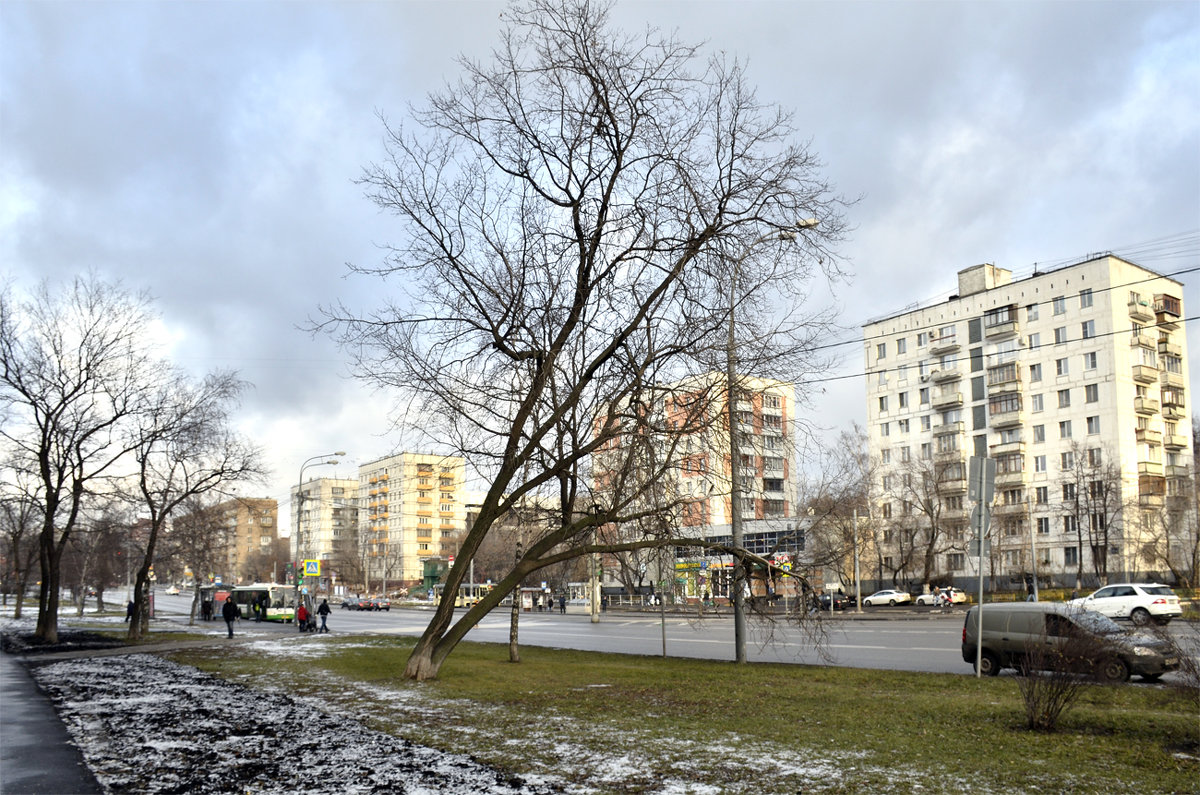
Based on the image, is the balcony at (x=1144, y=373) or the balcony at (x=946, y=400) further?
the balcony at (x=946, y=400)

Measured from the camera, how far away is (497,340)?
19.2m

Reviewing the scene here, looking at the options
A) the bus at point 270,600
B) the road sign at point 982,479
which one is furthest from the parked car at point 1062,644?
the bus at point 270,600

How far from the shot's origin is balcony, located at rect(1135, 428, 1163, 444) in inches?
2795

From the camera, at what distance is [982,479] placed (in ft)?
60.1

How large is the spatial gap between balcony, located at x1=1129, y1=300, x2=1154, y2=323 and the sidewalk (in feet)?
242

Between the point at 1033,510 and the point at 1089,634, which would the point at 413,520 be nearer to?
the point at 1033,510

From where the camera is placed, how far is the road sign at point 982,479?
18.1 metres

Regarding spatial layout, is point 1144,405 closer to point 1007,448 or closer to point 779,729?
point 1007,448

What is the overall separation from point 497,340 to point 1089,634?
38.7 ft

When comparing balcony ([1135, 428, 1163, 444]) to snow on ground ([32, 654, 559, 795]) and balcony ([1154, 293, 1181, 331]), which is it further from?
snow on ground ([32, 654, 559, 795])

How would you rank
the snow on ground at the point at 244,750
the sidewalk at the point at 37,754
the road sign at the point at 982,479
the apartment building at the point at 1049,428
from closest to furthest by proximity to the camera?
the snow on ground at the point at 244,750 < the sidewalk at the point at 37,754 < the road sign at the point at 982,479 < the apartment building at the point at 1049,428

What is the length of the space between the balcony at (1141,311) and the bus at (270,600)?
6294cm

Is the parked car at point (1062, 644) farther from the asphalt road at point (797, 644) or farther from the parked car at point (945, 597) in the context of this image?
the parked car at point (945, 597)

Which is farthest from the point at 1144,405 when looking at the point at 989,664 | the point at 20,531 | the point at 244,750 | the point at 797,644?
the point at 244,750
